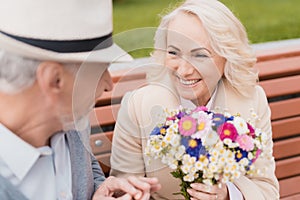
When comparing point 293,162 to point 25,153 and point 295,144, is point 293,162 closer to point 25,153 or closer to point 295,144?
point 295,144

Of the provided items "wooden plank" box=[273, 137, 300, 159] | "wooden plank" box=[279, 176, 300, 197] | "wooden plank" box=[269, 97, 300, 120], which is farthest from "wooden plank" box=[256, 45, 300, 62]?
"wooden plank" box=[279, 176, 300, 197]

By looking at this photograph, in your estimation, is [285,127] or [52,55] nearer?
[52,55]

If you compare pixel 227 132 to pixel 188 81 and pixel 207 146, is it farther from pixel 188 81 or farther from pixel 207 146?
pixel 188 81

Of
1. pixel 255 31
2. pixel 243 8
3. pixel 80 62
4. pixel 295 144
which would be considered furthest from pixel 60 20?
pixel 243 8

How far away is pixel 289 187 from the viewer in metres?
4.06

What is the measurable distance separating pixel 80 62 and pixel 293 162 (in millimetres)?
2335

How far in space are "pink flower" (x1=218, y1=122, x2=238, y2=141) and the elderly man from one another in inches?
11.4

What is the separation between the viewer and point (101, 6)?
209 centimetres

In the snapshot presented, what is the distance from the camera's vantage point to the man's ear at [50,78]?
2029 mm

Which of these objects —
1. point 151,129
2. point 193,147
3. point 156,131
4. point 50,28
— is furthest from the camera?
point 151,129

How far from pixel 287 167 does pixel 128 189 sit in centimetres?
190

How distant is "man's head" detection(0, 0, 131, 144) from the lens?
1.99 metres

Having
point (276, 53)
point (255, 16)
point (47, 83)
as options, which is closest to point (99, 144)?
point (47, 83)

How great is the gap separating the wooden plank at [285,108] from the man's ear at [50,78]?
2129 mm
